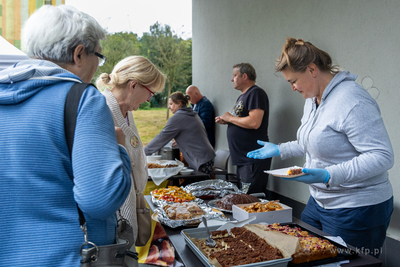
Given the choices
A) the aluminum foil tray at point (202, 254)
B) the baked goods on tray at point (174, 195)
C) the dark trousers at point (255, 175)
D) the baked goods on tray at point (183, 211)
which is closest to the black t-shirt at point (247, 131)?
the dark trousers at point (255, 175)

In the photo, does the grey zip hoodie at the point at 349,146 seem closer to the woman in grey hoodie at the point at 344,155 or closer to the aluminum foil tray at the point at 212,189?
the woman in grey hoodie at the point at 344,155

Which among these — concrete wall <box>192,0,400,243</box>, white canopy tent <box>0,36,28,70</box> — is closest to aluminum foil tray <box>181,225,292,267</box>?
white canopy tent <box>0,36,28,70</box>

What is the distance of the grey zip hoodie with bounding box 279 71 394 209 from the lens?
135 centimetres

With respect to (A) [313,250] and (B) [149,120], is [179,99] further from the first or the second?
(B) [149,120]

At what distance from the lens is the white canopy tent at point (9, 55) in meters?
1.41

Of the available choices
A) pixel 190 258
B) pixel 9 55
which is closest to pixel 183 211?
pixel 190 258

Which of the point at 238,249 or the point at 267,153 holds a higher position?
the point at 267,153

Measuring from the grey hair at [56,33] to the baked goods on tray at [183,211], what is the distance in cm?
87

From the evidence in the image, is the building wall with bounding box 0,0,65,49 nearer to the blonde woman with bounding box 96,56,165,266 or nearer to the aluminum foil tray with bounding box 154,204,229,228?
the blonde woman with bounding box 96,56,165,266

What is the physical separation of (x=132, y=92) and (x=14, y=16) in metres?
0.71

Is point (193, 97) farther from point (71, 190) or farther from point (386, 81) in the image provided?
point (71, 190)

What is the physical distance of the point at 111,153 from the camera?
2.43 ft

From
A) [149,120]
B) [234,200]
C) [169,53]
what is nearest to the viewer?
[234,200]

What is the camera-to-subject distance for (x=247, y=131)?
3.32 meters
